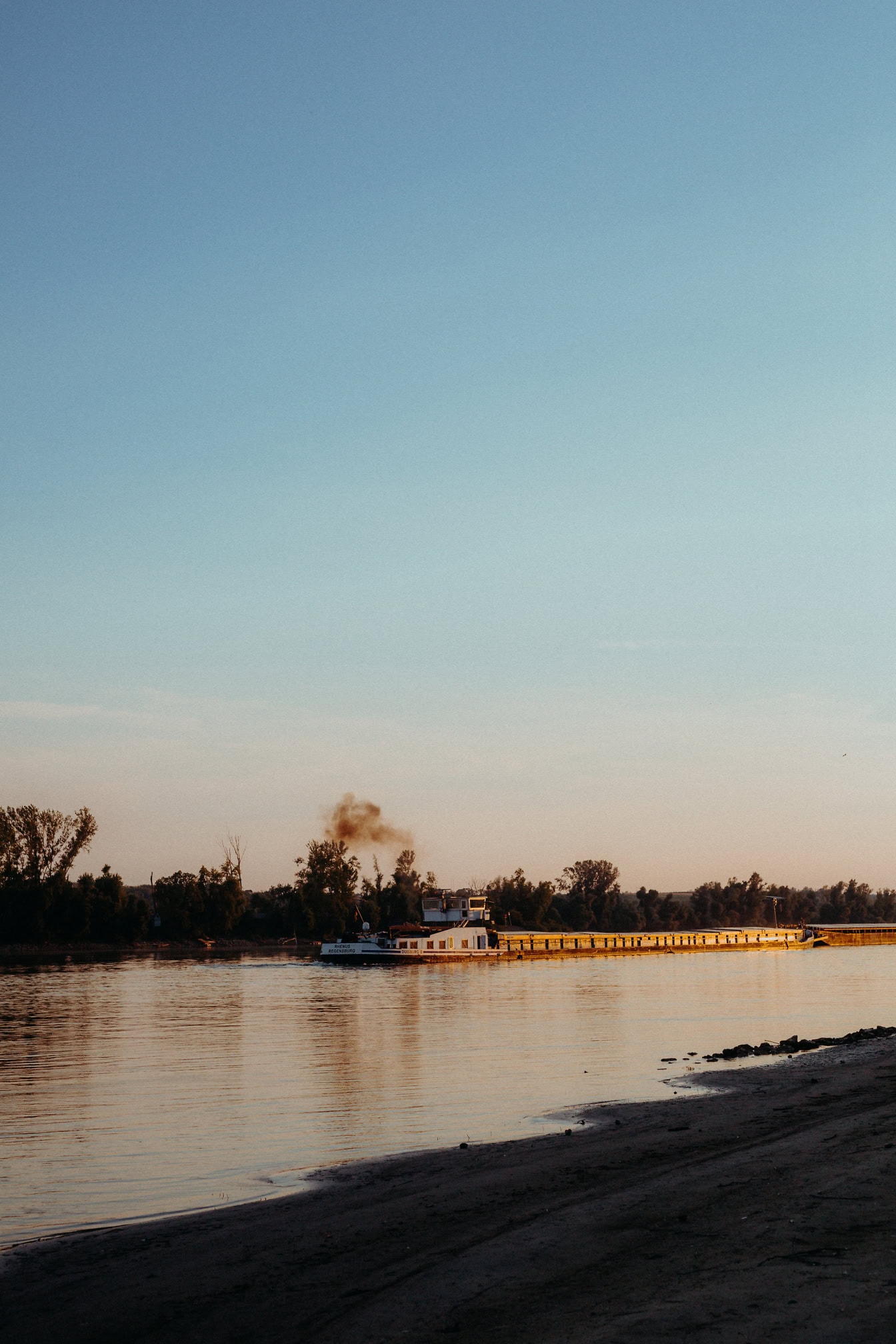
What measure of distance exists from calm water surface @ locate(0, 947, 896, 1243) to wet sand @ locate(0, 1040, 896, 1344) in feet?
10.3

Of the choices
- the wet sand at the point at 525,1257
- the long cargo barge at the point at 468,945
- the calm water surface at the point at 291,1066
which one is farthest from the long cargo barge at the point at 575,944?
the wet sand at the point at 525,1257

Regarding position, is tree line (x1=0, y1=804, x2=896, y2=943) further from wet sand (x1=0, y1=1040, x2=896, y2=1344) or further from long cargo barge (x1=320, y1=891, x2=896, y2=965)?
wet sand (x1=0, y1=1040, x2=896, y2=1344)

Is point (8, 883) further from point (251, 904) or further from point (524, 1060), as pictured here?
point (524, 1060)

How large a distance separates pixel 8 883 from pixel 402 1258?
14455 cm

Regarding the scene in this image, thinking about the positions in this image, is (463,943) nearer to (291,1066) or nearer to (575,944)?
(575,944)

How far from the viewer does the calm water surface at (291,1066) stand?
2281cm

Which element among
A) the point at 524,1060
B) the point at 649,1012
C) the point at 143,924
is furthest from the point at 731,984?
the point at 143,924

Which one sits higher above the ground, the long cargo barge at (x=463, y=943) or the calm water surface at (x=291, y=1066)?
the calm water surface at (x=291, y=1066)

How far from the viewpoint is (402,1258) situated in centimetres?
1449

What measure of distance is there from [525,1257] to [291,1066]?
28.2 metres

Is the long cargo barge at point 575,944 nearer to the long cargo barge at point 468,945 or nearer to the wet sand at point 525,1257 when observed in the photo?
the long cargo barge at point 468,945

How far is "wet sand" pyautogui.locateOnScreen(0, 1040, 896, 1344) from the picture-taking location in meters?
11.2

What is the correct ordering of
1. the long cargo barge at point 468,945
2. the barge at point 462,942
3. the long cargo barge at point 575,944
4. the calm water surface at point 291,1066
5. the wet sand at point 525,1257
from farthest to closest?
the long cargo barge at point 575,944, the barge at point 462,942, the long cargo barge at point 468,945, the calm water surface at point 291,1066, the wet sand at point 525,1257

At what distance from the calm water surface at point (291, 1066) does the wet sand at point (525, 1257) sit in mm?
3145
